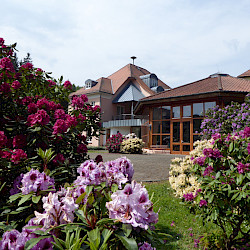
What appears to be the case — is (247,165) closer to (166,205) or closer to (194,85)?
(166,205)

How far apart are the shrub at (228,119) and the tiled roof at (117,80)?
18735mm

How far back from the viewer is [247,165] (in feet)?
8.79

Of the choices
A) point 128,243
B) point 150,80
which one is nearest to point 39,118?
point 128,243

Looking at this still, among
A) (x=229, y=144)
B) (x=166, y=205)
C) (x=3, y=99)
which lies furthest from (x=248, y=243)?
(x=3, y=99)

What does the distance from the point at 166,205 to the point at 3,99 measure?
368 centimetres

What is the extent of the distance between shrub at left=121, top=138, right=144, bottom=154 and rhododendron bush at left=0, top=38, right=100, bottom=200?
51.7ft

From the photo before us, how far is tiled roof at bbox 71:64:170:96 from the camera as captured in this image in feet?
104

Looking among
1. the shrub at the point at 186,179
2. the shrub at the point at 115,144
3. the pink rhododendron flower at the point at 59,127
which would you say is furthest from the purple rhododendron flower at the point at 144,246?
the shrub at the point at 115,144

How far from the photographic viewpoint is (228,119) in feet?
37.2

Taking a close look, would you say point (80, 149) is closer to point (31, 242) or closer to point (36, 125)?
point (36, 125)

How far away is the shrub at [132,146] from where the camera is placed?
19688 mm

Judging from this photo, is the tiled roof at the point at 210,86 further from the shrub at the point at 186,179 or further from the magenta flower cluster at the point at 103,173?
the magenta flower cluster at the point at 103,173

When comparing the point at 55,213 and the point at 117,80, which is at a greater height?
the point at 117,80

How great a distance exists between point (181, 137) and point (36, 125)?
18463 mm
